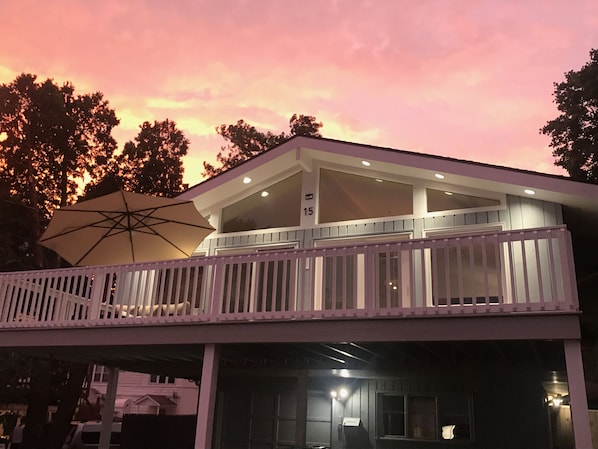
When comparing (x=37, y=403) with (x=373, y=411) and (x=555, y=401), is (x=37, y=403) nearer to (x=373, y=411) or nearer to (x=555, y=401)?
(x=373, y=411)

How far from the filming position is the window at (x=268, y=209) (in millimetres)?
11602

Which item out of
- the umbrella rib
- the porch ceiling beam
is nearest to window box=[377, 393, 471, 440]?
the porch ceiling beam

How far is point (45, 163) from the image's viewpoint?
2005 centimetres

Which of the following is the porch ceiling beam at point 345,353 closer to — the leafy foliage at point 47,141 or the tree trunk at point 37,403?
the tree trunk at point 37,403

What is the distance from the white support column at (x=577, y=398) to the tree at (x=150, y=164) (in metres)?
17.7

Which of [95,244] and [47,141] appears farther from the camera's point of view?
[47,141]

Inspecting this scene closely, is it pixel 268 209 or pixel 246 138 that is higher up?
pixel 246 138

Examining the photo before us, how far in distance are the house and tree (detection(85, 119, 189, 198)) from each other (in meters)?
9.91

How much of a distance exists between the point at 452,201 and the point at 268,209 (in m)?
4.02

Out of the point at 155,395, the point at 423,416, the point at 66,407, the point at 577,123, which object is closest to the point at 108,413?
the point at 423,416

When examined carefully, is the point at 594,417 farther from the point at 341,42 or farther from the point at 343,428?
the point at 341,42

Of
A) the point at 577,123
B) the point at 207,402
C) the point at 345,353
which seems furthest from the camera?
the point at 577,123

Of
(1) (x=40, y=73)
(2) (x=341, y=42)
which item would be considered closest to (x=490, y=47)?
(2) (x=341, y=42)

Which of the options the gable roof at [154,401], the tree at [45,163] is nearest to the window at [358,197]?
the tree at [45,163]
